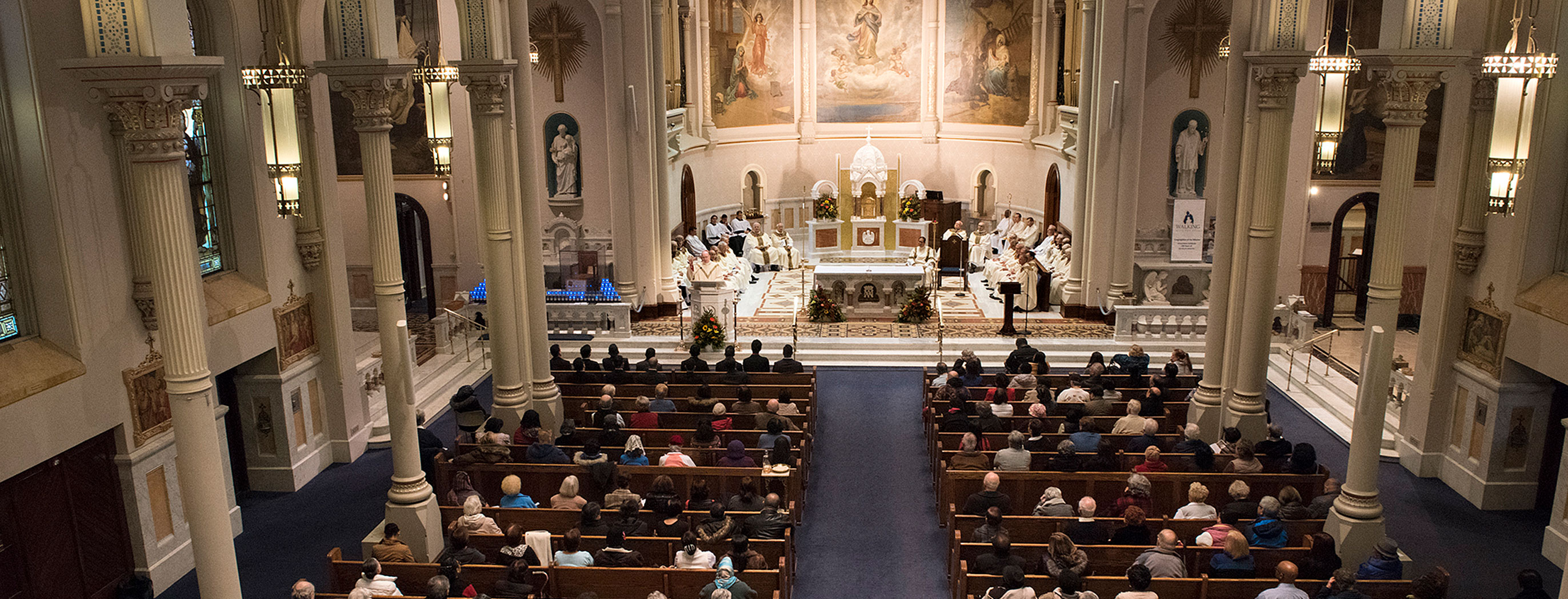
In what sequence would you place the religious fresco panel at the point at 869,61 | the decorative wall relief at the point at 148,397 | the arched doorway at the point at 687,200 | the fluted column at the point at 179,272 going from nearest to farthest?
the fluted column at the point at 179,272
the decorative wall relief at the point at 148,397
the arched doorway at the point at 687,200
the religious fresco panel at the point at 869,61

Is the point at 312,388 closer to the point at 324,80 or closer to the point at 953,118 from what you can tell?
the point at 324,80

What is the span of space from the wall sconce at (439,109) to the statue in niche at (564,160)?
6.31 metres

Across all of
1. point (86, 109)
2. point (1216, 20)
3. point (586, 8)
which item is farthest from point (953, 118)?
point (86, 109)

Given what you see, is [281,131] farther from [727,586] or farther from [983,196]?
[983,196]

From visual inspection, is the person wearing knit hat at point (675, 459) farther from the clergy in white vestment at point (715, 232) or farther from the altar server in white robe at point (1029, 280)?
the clergy in white vestment at point (715, 232)

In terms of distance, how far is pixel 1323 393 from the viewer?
16234 millimetres

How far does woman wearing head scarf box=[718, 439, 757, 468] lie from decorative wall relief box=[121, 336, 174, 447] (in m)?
5.55

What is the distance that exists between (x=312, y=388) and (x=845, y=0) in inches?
722

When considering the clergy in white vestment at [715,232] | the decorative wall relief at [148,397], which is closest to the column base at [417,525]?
the decorative wall relief at [148,397]

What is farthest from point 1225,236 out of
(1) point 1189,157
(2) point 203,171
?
(2) point 203,171

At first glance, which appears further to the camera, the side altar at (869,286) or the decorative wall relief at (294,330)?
the side altar at (869,286)

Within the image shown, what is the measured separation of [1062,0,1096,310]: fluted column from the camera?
20.4 meters

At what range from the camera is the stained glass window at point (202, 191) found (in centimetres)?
1180

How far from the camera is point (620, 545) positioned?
31.0 ft
